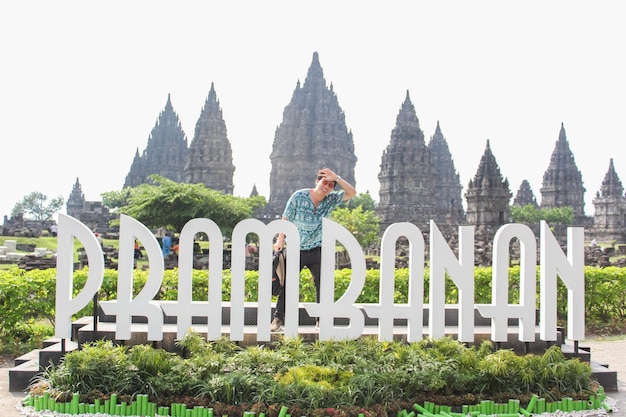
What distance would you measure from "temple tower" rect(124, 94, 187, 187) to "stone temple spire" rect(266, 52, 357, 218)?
15.9m

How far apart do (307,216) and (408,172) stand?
57.9m

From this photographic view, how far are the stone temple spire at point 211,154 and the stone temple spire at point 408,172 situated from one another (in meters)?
18.8

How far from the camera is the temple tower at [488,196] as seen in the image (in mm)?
52125

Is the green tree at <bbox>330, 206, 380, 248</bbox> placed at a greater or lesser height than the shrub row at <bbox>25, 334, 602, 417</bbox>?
greater

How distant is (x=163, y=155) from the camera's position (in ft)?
279

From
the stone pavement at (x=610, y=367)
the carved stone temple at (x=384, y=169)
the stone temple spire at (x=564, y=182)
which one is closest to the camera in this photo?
the stone pavement at (x=610, y=367)

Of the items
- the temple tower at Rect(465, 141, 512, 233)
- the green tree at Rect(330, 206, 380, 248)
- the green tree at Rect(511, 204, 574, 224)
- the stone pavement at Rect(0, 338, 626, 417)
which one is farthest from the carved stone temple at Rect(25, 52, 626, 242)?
the stone pavement at Rect(0, 338, 626, 417)

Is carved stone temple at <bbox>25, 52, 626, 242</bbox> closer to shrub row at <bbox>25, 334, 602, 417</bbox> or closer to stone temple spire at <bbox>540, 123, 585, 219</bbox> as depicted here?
stone temple spire at <bbox>540, 123, 585, 219</bbox>

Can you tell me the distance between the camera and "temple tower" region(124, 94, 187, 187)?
274ft

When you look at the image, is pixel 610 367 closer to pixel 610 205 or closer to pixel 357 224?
pixel 357 224

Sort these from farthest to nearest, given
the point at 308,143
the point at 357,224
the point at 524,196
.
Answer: the point at 524,196, the point at 308,143, the point at 357,224

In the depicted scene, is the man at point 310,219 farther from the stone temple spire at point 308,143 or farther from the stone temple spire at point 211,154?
the stone temple spire at point 211,154

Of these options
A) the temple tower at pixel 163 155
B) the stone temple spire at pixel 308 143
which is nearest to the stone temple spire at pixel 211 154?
the stone temple spire at pixel 308 143

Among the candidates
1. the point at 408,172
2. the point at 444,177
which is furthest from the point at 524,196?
the point at 408,172
